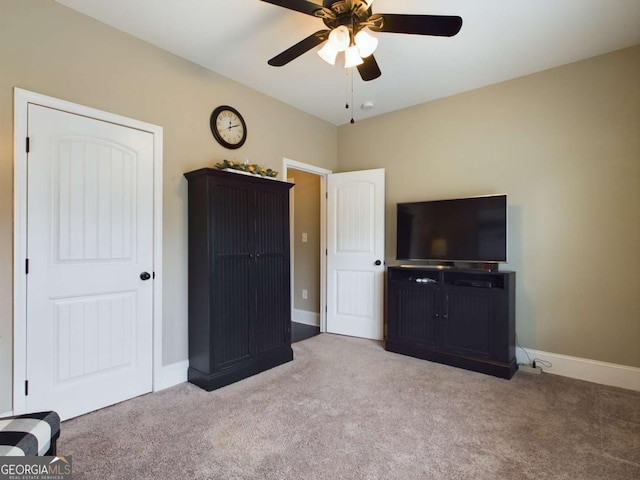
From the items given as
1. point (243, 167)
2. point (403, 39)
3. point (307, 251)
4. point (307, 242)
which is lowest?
point (307, 251)

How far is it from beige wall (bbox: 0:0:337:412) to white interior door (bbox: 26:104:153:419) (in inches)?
4.8

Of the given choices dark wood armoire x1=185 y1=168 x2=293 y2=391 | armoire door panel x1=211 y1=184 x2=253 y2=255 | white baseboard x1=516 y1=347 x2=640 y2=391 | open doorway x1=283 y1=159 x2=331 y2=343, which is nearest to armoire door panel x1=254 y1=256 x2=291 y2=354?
dark wood armoire x1=185 y1=168 x2=293 y2=391

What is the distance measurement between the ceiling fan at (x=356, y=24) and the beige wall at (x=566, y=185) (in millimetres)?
1849

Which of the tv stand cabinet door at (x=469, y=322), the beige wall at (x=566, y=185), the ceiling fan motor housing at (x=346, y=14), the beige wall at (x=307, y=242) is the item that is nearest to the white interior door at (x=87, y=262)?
the ceiling fan motor housing at (x=346, y=14)

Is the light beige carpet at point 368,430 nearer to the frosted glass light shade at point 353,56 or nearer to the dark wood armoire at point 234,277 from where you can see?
the dark wood armoire at point 234,277

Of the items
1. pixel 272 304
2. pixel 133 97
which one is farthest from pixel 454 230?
pixel 133 97

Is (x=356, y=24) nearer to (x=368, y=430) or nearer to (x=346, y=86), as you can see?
(x=346, y=86)

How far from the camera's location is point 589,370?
283cm

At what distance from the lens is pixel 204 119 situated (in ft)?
9.87

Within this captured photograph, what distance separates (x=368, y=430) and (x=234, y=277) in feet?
5.06

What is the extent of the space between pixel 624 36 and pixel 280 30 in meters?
2.64

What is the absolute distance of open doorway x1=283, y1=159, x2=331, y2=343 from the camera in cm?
474

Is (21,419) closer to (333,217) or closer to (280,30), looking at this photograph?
(280,30)

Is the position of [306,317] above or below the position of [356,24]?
below
